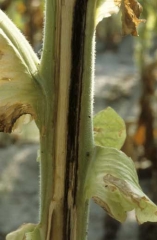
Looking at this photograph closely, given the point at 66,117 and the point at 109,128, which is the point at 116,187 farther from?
the point at 109,128

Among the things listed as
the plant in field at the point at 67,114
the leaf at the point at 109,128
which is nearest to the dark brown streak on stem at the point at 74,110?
the plant in field at the point at 67,114

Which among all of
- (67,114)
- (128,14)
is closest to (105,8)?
(128,14)

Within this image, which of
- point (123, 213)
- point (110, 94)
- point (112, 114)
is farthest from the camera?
point (110, 94)

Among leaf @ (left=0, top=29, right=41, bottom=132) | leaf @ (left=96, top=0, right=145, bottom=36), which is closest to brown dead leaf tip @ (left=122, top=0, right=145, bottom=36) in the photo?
leaf @ (left=96, top=0, right=145, bottom=36)

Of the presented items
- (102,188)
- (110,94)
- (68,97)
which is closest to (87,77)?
(68,97)

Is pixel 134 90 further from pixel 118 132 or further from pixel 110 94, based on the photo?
pixel 118 132
